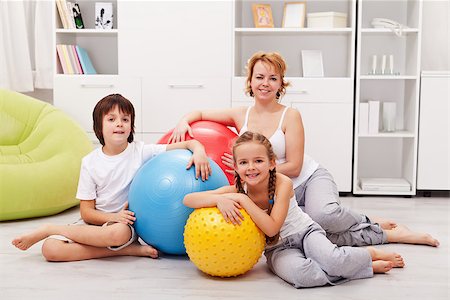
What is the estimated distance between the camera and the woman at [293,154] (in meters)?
2.82

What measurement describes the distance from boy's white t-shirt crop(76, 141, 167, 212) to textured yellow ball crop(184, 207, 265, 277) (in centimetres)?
51

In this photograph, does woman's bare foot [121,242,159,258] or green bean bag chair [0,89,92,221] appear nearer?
woman's bare foot [121,242,159,258]

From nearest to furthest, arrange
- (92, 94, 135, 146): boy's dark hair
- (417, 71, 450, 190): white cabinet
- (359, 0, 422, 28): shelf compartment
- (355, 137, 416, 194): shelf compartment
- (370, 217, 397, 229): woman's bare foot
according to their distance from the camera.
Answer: (92, 94, 135, 146): boy's dark hair < (370, 217, 397, 229): woman's bare foot < (417, 71, 450, 190): white cabinet < (359, 0, 422, 28): shelf compartment < (355, 137, 416, 194): shelf compartment

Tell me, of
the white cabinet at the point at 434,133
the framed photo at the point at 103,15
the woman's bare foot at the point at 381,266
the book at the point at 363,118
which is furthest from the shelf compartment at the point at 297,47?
the woman's bare foot at the point at 381,266

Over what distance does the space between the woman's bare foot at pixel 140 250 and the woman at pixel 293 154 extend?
50cm

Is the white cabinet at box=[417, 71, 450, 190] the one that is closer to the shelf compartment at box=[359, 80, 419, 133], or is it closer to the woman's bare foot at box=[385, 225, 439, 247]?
the shelf compartment at box=[359, 80, 419, 133]

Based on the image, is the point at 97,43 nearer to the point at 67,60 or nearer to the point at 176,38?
the point at 67,60

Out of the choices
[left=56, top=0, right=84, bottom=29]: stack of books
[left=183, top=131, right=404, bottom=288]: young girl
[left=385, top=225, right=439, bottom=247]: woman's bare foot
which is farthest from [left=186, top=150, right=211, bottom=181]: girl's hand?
[left=56, top=0, right=84, bottom=29]: stack of books

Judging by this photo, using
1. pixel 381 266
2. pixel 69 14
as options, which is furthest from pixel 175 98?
pixel 381 266

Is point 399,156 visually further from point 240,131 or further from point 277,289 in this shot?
point 277,289

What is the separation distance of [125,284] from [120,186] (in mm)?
540

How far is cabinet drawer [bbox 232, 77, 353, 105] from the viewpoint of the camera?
4.31 meters

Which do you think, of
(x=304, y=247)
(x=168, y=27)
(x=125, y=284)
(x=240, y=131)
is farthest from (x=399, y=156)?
(x=125, y=284)

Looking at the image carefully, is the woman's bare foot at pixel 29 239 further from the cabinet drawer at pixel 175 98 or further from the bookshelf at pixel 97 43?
the bookshelf at pixel 97 43
